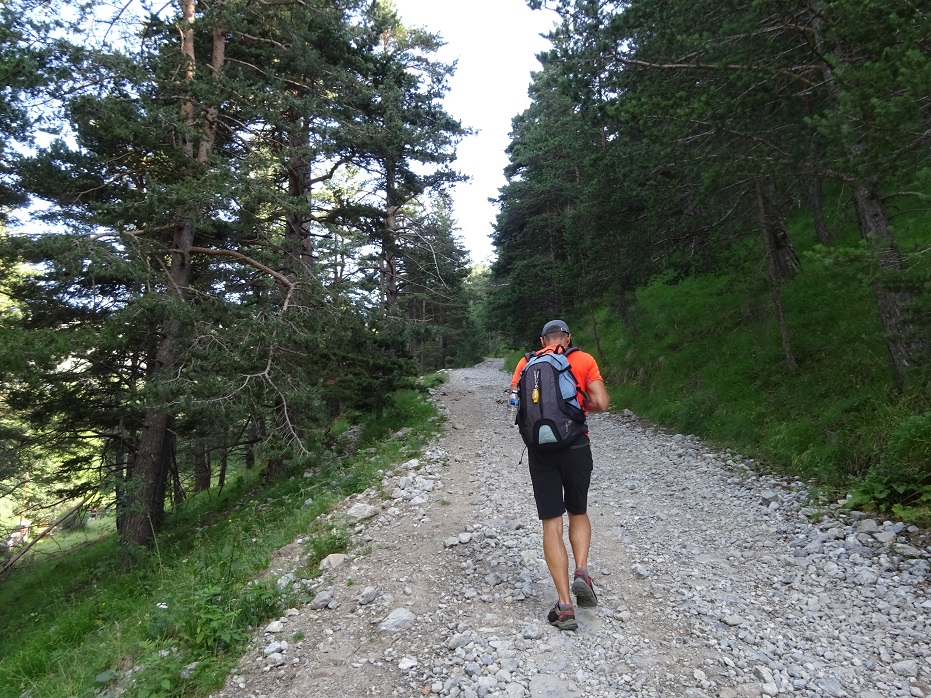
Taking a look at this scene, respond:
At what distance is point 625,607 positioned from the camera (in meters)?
4.05

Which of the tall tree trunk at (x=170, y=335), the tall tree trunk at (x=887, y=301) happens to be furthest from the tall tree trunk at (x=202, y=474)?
the tall tree trunk at (x=887, y=301)

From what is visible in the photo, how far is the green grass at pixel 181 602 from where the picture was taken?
3.89 m

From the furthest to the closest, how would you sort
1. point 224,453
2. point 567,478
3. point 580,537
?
point 224,453
point 580,537
point 567,478

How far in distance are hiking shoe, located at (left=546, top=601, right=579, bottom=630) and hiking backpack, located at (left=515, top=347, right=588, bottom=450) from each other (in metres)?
1.24

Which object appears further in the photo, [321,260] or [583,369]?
[321,260]

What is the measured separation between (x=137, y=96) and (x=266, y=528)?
24.4 ft

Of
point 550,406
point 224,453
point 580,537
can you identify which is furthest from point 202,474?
point 550,406

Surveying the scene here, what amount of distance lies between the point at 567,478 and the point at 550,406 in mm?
614

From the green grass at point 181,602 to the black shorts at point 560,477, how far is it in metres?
2.54

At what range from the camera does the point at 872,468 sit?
18.4 ft

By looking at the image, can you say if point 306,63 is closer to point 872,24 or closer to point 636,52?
point 636,52

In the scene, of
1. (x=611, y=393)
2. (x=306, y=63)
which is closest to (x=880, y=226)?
(x=611, y=393)

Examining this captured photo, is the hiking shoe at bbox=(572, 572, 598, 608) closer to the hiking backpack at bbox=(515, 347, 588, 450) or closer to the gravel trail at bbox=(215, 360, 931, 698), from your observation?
the gravel trail at bbox=(215, 360, 931, 698)

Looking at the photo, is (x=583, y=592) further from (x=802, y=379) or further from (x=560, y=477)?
(x=802, y=379)
